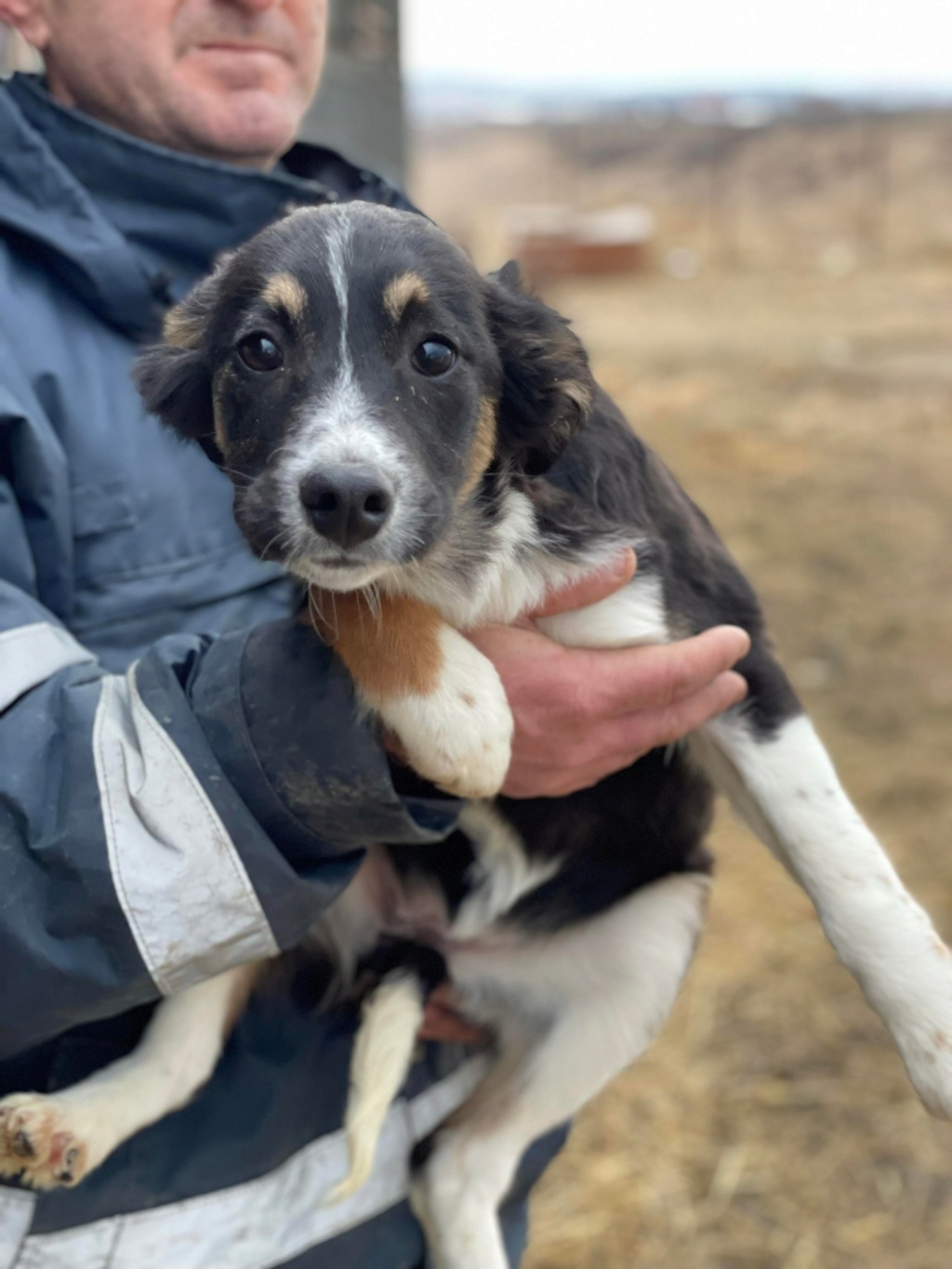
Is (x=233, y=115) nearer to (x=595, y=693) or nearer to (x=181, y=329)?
(x=181, y=329)

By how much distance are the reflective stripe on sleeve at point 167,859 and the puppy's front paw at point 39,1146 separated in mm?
339

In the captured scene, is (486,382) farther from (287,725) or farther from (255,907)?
(255,907)

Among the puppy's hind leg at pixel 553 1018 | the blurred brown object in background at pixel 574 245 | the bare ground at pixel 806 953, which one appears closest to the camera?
the puppy's hind leg at pixel 553 1018

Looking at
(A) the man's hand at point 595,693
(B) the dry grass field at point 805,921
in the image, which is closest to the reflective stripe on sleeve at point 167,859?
(A) the man's hand at point 595,693

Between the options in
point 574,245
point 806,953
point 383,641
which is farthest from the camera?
point 574,245

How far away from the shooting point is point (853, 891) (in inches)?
78.3

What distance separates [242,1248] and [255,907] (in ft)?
1.95

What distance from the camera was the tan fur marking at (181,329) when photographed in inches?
76.4

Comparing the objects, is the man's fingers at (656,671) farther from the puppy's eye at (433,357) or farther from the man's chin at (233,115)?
the man's chin at (233,115)

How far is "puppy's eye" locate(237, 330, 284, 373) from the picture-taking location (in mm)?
1800

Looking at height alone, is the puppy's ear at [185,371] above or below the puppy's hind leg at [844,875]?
above

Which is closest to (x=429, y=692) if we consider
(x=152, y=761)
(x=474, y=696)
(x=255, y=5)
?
(x=474, y=696)

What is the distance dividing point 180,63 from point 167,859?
1.42 m

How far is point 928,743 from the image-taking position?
17.2ft
